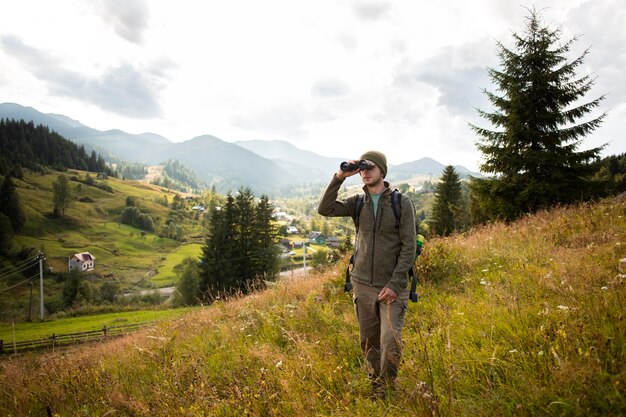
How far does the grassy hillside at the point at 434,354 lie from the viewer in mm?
2201

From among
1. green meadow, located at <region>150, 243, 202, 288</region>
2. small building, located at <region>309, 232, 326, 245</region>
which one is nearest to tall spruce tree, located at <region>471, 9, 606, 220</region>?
green meadow, located at <region>150, 243, 202, 288</region>

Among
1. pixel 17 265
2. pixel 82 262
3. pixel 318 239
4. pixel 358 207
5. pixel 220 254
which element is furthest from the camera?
pixel 318 239

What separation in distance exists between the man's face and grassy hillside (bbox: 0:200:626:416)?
5.39 feet

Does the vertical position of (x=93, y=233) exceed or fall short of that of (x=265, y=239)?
it falls short

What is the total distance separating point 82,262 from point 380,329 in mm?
106724

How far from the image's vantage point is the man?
3.14m

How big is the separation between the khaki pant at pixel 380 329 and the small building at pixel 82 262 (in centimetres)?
10262

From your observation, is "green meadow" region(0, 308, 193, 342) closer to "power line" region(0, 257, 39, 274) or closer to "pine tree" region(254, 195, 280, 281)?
"pine tree" region(254, 195, 280, 281)

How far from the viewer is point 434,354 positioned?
3.32 metres

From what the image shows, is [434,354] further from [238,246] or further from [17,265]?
[17,265]

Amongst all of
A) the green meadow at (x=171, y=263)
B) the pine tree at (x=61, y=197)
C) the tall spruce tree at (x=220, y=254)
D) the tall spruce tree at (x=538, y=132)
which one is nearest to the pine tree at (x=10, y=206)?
the pine tree at (x=61, y=197)

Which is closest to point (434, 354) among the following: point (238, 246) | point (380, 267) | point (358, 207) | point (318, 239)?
point (380, 267)

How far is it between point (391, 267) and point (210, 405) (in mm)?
2579

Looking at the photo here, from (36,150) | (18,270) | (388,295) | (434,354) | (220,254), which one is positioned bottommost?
(18,270)
